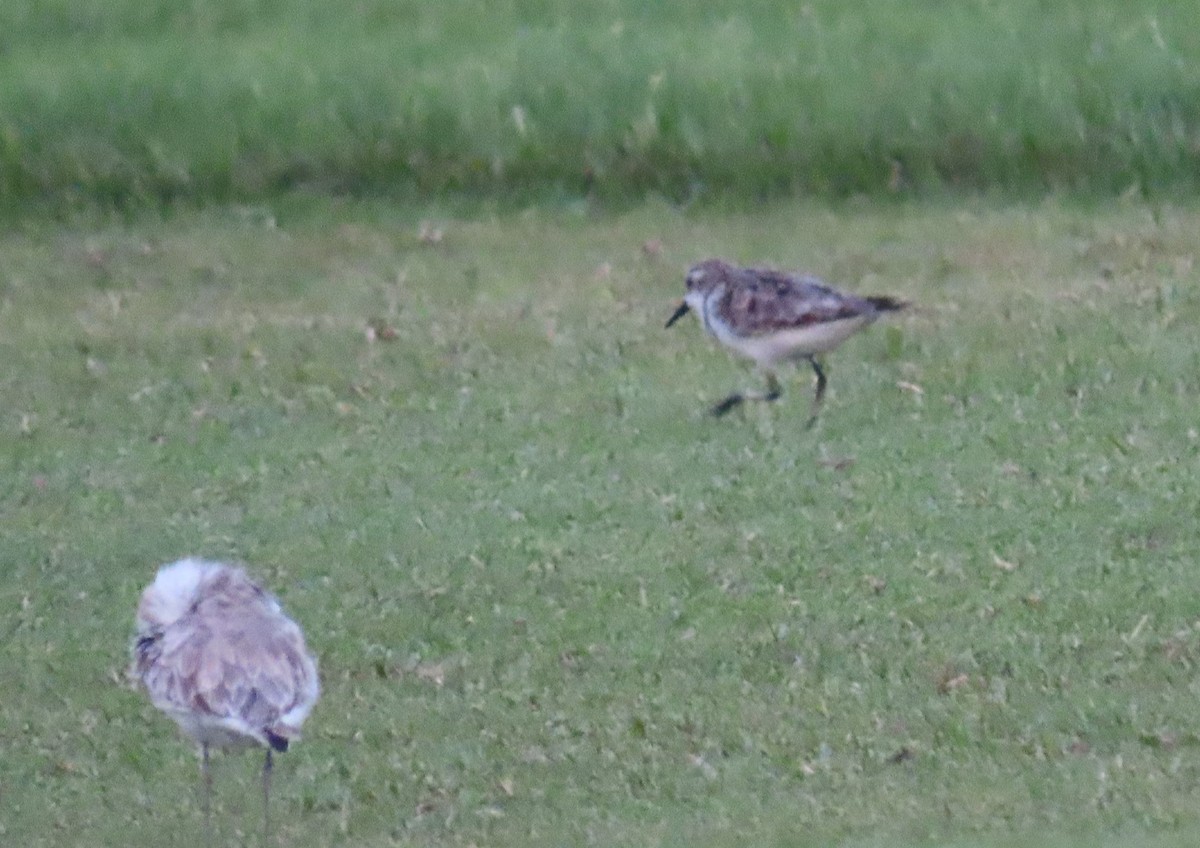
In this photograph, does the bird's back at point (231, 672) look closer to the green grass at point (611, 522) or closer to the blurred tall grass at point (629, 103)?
the green grass at point (611, 522)

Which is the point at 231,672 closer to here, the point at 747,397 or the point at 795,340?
the point at 795,340

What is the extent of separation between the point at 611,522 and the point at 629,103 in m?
6.63

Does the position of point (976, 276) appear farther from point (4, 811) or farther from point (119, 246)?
point (4, 811)

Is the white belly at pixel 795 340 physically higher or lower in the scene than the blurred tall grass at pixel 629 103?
higher

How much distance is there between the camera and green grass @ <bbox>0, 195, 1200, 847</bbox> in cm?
819

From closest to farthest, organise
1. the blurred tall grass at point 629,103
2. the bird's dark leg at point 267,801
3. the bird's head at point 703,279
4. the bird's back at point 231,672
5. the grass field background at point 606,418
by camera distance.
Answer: the bird's back at point 231,672 < the bird's dark leg at point 267,801 < the grass field background at point 606,418 < the bird's head at point 703,279 < the blurred tall grass at point 629,103

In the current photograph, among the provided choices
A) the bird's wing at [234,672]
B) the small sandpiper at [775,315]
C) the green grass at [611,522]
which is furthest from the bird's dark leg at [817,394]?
the bird's wing at [234,672]

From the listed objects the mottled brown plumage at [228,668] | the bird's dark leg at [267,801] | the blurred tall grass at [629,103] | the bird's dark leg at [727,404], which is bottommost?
the blurred tall grass at [629,103]

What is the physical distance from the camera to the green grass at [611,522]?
8188 millimetres

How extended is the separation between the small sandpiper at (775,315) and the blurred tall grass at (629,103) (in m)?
4.10

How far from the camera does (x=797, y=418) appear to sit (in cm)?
1198

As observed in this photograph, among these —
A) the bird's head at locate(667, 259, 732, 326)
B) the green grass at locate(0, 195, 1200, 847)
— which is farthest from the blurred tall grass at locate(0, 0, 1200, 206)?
the bird's head at locate(667, 259, 732, 326)

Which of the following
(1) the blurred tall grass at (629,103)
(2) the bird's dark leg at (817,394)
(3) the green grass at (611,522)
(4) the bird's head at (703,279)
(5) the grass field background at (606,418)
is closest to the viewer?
(3) the green grass at (611,522)

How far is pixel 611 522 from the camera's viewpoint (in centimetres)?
1077
